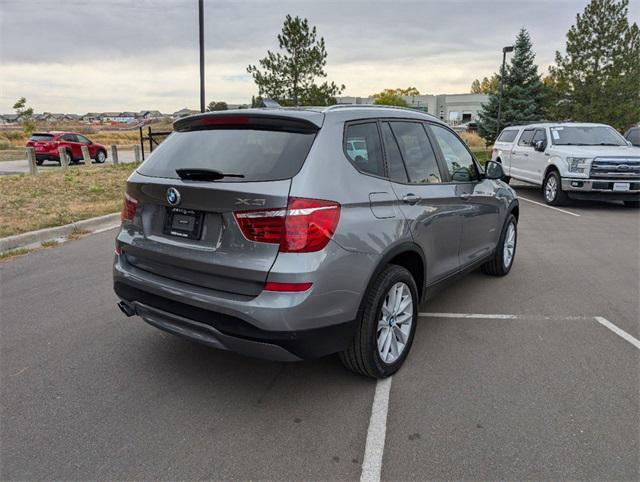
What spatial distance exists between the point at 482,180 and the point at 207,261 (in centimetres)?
304

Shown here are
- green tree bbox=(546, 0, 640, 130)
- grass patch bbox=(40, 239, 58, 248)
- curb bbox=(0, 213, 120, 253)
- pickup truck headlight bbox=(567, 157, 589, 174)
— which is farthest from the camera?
green tree bbox=(546, 0, 640, 130)

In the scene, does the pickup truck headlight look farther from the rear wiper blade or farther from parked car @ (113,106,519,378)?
the rear wiper blade

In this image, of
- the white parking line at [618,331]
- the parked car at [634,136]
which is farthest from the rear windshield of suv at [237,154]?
the parked car at [634,136]

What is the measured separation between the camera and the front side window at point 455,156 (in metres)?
4.27

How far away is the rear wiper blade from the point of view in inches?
114

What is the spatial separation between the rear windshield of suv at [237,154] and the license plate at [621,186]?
9.91 meters

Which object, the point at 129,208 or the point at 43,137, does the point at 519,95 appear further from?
the point at 129,208

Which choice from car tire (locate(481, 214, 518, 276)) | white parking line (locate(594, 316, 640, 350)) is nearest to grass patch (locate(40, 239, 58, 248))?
car tire (locate(481, 214, 518, 276))

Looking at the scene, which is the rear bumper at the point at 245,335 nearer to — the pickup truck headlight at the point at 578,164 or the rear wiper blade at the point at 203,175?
the rear wiper blade at the point at 203,175

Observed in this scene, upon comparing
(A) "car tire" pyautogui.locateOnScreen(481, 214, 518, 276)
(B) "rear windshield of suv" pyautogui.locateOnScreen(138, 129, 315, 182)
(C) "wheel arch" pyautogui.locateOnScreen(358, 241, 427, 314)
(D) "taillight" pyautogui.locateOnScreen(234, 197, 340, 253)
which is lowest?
(A) "car tire" pyautogui.locateOnScreen(481, 214, 518, 276)

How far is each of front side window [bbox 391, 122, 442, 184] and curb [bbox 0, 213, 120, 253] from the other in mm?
5643

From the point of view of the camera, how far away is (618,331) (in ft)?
13.9

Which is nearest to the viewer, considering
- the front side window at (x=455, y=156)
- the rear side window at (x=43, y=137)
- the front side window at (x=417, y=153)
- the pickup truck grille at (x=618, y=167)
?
the front side window at (x=417, y=153)

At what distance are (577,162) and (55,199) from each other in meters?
11.0
